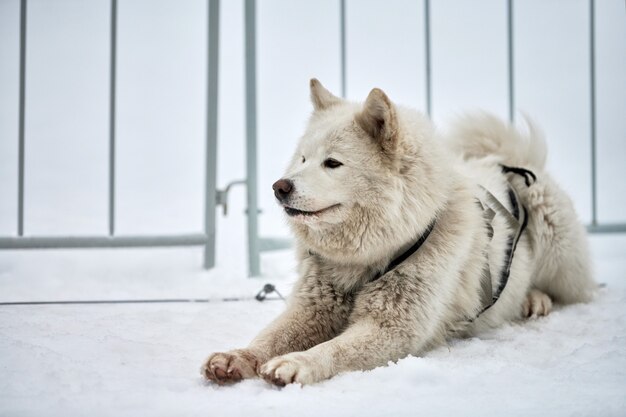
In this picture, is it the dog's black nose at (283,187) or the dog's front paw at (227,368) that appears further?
the dog's black nose at (283,187)

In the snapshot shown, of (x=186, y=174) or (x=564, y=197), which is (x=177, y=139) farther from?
(x=564, y=197)

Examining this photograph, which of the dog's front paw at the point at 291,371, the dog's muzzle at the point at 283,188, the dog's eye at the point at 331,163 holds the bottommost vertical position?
the dog's front paw at the point at 291,371

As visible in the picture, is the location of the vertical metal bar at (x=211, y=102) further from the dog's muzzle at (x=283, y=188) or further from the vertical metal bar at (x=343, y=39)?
the dog's muzzle at (x=283, y=188)

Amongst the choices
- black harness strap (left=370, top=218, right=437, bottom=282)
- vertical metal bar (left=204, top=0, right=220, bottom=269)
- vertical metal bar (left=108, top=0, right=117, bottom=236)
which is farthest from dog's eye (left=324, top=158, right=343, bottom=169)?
vertical metal bar (left=108, top=0, right=117, bottom=236)

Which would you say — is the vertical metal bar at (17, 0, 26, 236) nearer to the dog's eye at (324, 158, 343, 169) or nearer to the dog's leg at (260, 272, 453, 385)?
the dog's eye at (324, 158, 343, 169)

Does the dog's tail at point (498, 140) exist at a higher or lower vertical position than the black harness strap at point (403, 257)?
higher

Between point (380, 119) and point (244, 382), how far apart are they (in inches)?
41.2

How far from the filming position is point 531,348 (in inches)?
79.4

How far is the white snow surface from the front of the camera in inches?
53.6

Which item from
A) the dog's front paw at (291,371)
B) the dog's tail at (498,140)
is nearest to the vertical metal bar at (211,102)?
the dog's tail at (498,140)

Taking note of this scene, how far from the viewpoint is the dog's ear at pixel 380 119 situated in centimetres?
193

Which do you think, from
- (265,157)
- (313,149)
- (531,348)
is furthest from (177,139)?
(531,348)

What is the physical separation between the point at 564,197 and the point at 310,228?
64.6 inches

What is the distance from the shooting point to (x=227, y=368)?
1.59 m
